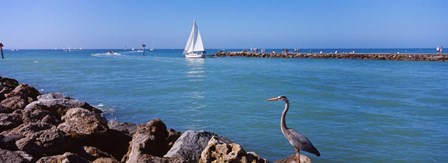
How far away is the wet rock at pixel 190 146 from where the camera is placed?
8131 millimetres

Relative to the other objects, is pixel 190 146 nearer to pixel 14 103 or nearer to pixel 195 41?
pixel 14 103

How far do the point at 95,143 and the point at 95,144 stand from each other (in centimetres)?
2

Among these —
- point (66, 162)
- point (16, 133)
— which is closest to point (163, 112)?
point (16, 133)

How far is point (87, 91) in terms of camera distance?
25438mm

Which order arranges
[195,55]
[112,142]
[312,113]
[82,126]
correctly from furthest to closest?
[195,55]
[312,113]
[112,142]
[82,126]

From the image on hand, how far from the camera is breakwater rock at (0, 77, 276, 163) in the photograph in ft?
23.3

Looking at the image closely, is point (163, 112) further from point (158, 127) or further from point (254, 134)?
point (158, 127)

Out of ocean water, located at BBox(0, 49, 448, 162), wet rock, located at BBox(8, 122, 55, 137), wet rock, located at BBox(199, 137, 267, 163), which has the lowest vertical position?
ocean water, located at BBox(0, 49, 448, 162)

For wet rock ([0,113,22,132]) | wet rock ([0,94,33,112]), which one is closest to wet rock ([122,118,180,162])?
wet rock ([0,113,22,132])

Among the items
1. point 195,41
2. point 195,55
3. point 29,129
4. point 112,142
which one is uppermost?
point 195,41

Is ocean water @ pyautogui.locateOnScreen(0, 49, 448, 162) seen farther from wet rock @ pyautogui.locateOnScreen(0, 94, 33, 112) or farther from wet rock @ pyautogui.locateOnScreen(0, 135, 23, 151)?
wet rock @ pyautogui.locateOnScreen(0, 135, 23, 151)

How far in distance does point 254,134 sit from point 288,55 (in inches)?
2772

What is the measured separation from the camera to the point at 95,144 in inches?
357

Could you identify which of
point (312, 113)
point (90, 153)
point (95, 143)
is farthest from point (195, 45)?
point (90, 153)
